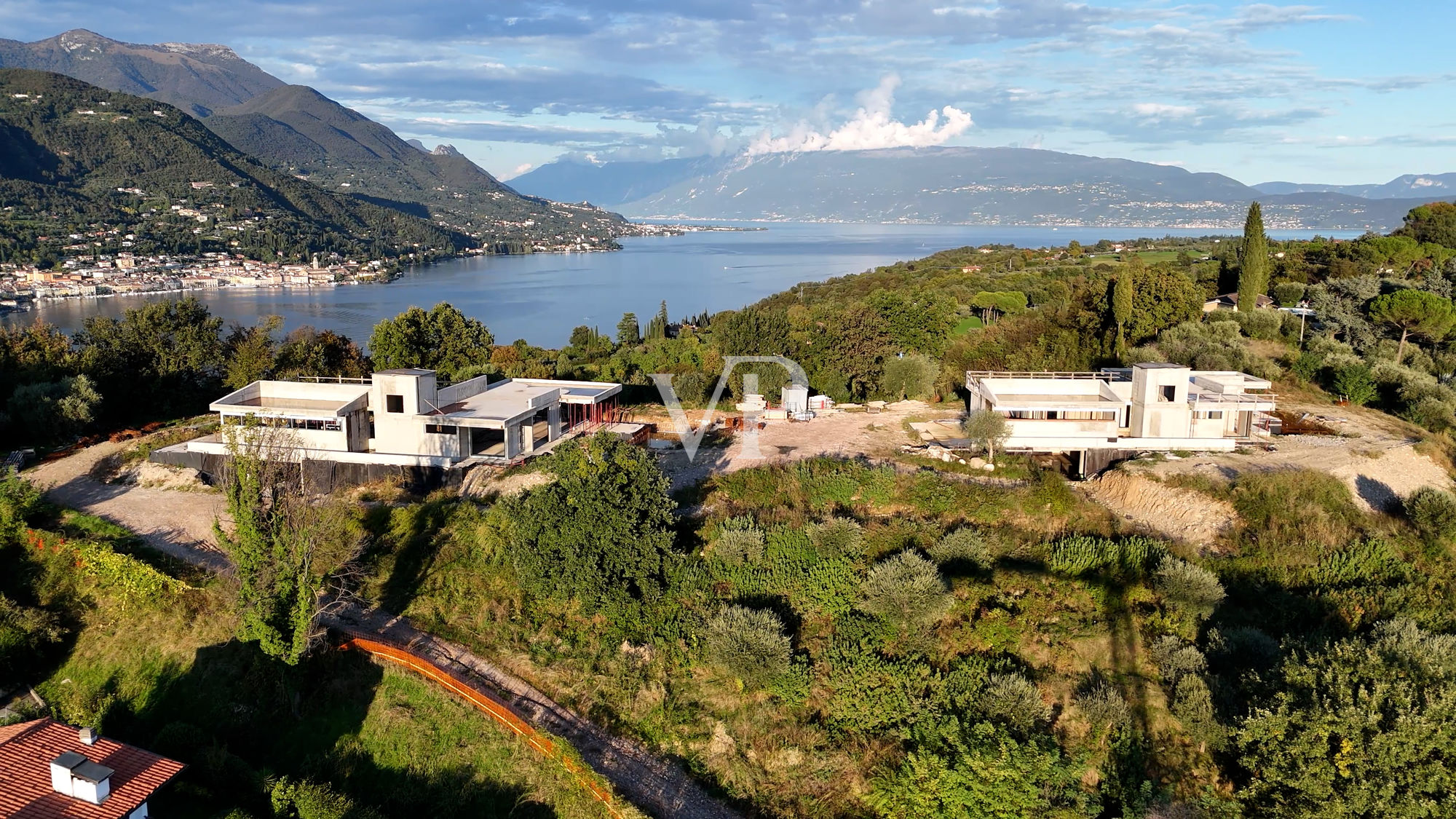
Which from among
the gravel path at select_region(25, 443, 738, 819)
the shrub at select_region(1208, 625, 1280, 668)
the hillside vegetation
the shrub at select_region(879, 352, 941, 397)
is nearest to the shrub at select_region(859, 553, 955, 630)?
the shrub at select_region(1208, 625, 1280, 668)

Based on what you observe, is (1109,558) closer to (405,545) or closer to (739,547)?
(739,547)

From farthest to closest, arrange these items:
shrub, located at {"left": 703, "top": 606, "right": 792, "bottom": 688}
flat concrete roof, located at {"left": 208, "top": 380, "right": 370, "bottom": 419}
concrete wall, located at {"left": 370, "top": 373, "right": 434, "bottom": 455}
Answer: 1. flat concrete roof, located at {"left": 208, "top": 380, "right": 370, "bottom": 419}
2. concrete wall, located at {"left": 370, "top": 373, "right": 434, "bottom": 455}
3. shrub, located at {"left": 703, "top": 606, "right": 792, "bottom": 688}

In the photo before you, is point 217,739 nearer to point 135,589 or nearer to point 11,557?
point 135,589

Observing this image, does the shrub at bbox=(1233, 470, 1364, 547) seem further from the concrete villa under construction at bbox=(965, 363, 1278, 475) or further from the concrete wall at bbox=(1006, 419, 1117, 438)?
the concrete wall at bbox=(1006, 419, 1117, 438)

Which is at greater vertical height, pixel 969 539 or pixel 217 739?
pixel 969 539

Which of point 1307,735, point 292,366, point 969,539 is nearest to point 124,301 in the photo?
point 292,366
